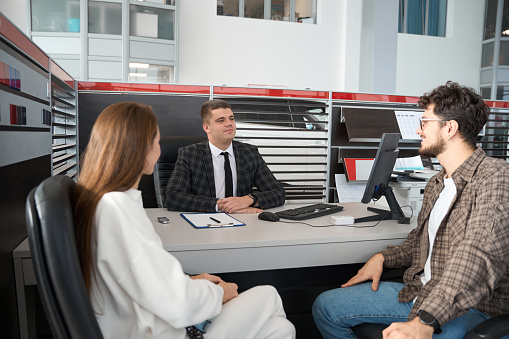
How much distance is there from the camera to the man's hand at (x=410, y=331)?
3.89ft

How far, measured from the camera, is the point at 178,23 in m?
6.89

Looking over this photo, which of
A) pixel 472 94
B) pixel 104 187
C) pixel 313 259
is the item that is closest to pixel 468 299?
pixel 313 259

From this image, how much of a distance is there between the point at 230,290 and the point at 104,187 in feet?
1.69

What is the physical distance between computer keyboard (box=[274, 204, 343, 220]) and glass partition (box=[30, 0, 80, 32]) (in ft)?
17.7

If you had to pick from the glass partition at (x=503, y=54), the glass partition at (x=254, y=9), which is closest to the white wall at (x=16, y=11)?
the glass partition at (x=254, y=9)

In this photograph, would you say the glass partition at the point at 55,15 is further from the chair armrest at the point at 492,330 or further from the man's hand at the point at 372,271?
the chair armrest at the point at 492,330

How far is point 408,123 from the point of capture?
4.16 meters

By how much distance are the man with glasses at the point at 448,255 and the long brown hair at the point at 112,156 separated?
838mm

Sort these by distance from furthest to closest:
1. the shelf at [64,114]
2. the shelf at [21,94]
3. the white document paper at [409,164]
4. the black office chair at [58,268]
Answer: the white document paper at [409,164], the shelf at [64,114], the shelf at [21,94], the black office chair at [58,268]

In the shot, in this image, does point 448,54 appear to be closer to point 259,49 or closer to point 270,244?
point 259,49

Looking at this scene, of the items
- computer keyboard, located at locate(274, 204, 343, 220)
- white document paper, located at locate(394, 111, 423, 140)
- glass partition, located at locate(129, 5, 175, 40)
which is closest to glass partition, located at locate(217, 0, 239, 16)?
glass partition, located at locate(129, 5, 175, 40)

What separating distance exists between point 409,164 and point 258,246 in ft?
9.56

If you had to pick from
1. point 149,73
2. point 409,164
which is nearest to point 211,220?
point 409,164

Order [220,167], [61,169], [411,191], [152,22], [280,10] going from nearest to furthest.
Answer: [61,169]
[220,167]
[411,191]
[152,22]
[280,10]
